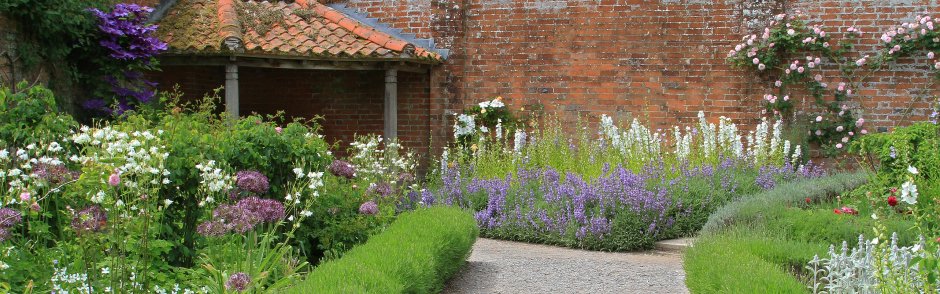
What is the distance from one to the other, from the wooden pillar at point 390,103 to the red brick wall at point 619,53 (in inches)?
28.5

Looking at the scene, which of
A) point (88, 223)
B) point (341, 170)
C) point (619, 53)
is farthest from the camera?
point (619, 53)

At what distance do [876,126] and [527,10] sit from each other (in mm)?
4319

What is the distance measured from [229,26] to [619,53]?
461cm

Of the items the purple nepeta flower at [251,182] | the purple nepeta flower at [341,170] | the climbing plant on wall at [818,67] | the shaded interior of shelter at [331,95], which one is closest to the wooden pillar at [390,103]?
the shaded interior of shelter at [331,95]

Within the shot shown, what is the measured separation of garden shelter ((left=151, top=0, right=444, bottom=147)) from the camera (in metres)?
9.50

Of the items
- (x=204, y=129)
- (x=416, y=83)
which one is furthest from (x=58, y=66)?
(x=416, y=83)

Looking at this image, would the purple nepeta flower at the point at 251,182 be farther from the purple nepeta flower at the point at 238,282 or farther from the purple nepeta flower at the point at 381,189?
the purple nepeta flower at the point at 381,189

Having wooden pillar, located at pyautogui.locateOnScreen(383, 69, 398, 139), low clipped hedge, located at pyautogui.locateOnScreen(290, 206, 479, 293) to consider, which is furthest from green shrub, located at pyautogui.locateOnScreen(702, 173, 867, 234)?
wooden pillar, located at pyautogui.locateOnScreen(383, 69, 398, 139)

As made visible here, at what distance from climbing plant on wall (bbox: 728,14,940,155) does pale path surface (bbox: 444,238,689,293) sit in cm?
396

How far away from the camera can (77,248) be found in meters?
4.12

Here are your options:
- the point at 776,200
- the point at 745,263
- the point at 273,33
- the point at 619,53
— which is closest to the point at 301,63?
the point at 273,33

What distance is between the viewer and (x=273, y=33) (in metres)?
9.88

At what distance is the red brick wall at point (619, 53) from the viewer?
981 centimetres

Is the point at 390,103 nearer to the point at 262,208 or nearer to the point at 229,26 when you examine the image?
the point at 229,26
